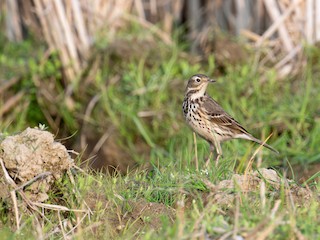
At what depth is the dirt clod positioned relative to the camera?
5.98 meters

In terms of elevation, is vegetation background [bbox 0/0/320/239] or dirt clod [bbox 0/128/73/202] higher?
dirt clod [bbox 0/128/73/202]

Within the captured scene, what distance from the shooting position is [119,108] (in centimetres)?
1033

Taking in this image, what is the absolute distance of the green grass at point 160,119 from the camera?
6035 millimetres

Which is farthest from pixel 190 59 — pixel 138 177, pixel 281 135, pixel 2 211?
pixel 2 211

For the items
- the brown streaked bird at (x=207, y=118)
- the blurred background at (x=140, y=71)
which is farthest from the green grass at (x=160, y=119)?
the brown streaked bird at (x=207, y=118)

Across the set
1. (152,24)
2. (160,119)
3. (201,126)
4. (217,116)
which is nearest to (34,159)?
(201,126)

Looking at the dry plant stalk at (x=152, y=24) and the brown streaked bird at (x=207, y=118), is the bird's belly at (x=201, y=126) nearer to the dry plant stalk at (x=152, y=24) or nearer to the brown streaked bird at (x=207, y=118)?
the brown streaked bird at (x=207, y=118)

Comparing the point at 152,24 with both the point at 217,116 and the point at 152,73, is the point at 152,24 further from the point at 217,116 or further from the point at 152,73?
the point at 217,116

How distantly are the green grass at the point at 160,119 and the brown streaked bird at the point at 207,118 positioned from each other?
0.79 feet

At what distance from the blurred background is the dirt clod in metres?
3.41

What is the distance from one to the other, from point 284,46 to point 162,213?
547 cm

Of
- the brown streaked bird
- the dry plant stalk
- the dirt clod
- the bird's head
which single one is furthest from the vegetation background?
the dirt clod

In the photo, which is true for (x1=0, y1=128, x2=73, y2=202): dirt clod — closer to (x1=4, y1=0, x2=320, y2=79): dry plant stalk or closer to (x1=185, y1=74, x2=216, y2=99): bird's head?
(x1=185, y1=74, x2=216, y2=99): bird's head

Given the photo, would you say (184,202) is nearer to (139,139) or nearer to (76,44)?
(139,139)
